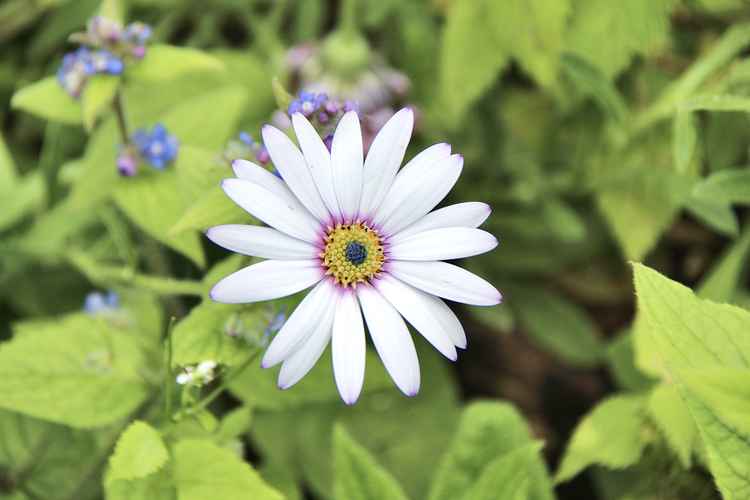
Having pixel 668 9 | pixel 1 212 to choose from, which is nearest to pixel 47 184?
pixel 1 212

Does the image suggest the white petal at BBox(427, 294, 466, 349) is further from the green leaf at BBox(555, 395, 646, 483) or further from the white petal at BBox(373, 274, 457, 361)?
the green leaf at BBox(555, 395, 646, 483)

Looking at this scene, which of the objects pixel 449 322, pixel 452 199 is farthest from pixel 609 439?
pixel 452 199

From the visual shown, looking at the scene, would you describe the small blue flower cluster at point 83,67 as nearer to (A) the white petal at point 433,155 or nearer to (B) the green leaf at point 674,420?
(A) the white petal at point 433,155

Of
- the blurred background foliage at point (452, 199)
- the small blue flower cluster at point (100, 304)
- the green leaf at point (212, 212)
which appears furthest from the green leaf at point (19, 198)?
the green leaf at point (212, 212)

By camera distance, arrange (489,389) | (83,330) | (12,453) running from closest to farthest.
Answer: (83,330) → (12,453) → (489,389)

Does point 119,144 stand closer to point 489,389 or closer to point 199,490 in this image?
point 199,490
